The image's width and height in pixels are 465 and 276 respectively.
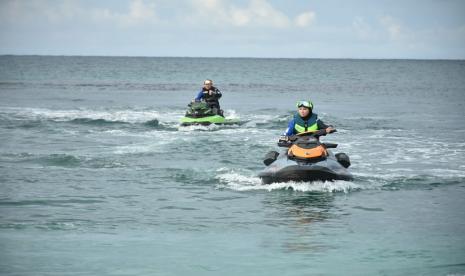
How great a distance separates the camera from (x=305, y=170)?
15703 millimetres

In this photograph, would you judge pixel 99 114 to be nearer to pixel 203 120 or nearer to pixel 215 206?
pixel 203 120

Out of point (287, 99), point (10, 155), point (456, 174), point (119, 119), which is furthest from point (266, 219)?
point (287, 99)

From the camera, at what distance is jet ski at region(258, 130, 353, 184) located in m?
15.8

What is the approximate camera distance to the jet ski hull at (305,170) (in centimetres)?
1576

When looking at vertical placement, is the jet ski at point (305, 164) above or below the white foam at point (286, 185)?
above

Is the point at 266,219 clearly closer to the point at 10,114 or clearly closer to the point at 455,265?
the point at 455,265

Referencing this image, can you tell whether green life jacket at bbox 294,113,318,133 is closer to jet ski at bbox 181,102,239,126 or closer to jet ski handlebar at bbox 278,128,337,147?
jet ski handlebar at bbox 278,128,337,147

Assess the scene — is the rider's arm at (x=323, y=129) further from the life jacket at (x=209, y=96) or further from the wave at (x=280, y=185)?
the life jacket at (x=209, y=96)

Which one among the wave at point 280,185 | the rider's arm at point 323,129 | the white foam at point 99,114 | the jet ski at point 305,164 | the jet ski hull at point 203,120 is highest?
the rider's arm at point 323,129

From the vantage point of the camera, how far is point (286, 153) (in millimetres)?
16375

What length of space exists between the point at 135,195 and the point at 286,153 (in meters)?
3.28

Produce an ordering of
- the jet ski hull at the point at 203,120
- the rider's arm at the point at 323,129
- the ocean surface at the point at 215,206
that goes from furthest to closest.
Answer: the jet ski hull at the point at 203,120 < the rider's arm at the point at 323,129 < the ocean surface at the point at 215,206

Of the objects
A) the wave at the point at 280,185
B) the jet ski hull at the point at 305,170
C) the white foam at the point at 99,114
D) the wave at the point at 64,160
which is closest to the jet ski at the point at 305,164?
the jet ski hull at the point at 305,170

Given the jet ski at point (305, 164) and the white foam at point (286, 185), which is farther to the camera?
the white foam at point (286, 185)
